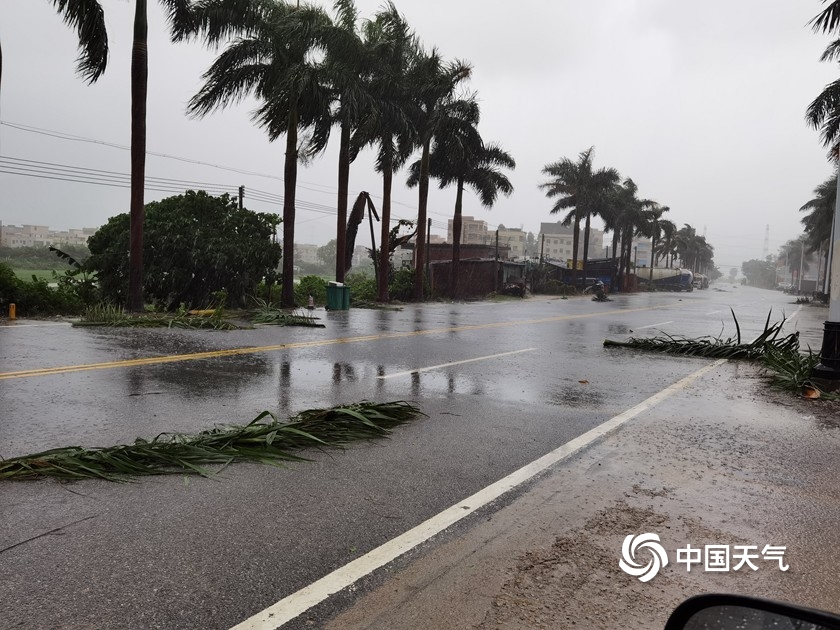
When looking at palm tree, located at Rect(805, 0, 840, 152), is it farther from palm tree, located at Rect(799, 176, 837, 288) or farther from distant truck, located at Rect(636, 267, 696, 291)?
distant truck, located at Rect(636, 267, 696, 291)

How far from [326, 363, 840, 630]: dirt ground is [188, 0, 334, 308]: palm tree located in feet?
61.4

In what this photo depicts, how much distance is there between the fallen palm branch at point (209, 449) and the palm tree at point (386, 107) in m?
20.5

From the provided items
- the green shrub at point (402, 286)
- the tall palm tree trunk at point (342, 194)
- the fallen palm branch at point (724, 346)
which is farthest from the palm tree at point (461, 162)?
the fallen palm branch at point (724, 346)

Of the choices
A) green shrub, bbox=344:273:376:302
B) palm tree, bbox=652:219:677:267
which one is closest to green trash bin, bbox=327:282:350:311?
green shrub, bbox=344:273:376:302

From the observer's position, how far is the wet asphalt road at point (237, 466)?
9.56 ft

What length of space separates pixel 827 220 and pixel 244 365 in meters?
70.1

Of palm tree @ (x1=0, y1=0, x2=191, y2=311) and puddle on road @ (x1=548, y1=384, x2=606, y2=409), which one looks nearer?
puddle on road @ (x1=548, y1=384, x2=606, y2=409)

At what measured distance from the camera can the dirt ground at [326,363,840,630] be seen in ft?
9.32

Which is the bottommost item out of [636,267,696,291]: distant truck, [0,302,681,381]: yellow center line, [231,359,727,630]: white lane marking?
[231,359,727,630]: white lane marking

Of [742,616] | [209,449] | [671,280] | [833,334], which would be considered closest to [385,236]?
[833,334]

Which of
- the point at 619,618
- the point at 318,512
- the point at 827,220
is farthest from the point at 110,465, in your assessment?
the point at 827,220

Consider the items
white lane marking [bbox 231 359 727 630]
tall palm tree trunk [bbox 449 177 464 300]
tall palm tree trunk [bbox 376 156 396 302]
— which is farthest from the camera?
tall palm tree trunk [bbox 449 177 464 300]

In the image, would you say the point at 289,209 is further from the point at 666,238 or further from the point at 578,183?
the point at 666,238

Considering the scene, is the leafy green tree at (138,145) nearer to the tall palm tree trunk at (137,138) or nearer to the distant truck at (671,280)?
the tall palm tree trunk at (137,138)
